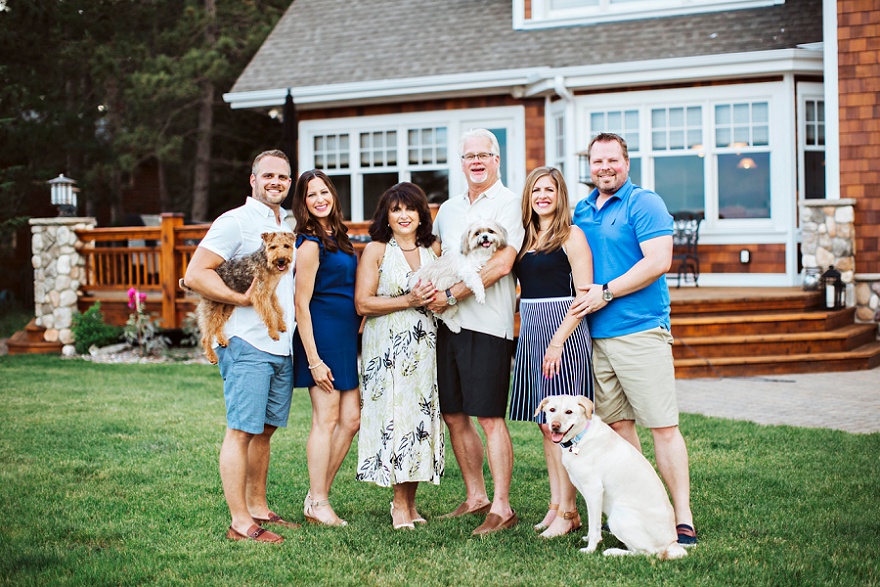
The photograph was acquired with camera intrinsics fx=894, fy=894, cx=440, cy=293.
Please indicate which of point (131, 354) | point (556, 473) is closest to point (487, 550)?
point (556, 473)

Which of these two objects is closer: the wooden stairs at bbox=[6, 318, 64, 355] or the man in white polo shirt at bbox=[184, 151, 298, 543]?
the man in white polo shirt at bbox=[184, 151, 298, 543]

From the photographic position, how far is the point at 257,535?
13.8ft

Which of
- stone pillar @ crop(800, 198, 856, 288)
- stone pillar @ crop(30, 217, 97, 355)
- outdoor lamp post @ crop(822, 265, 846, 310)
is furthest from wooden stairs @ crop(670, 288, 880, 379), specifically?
stone pillar @ crop(30, 217, 97, 355)

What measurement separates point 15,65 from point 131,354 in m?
8.46

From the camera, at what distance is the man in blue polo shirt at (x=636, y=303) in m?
4.06

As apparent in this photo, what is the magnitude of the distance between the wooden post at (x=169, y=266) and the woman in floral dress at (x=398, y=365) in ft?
23.0

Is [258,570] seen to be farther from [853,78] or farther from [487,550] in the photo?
[853,78]

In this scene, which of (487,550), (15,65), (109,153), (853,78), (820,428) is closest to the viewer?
(487,550)

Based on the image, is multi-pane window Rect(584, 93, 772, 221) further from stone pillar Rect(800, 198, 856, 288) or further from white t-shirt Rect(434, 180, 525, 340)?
white t-shirt Rect(434, 180, 525, 340)

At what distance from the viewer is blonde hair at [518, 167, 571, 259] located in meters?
4.19

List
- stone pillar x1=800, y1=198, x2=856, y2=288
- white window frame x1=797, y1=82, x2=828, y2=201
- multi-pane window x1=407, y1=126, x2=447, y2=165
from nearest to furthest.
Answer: stone pillar x1=800, y1=198, x2=856, y2=288 < white window frame x1=797, y1=82, x2=828, y2=201 < multi-pane window x1=407, y1=126, x2=447, y2=165

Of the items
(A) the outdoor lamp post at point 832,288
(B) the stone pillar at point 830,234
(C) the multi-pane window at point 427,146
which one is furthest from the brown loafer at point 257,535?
(C) the multi-pane window at point 427,146

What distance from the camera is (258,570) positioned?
382 centimetres

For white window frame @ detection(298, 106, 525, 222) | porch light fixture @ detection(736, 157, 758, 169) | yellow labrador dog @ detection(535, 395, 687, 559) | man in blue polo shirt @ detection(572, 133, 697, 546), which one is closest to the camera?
yellow labrador dog @ detection(535, 395, 687, 559)
